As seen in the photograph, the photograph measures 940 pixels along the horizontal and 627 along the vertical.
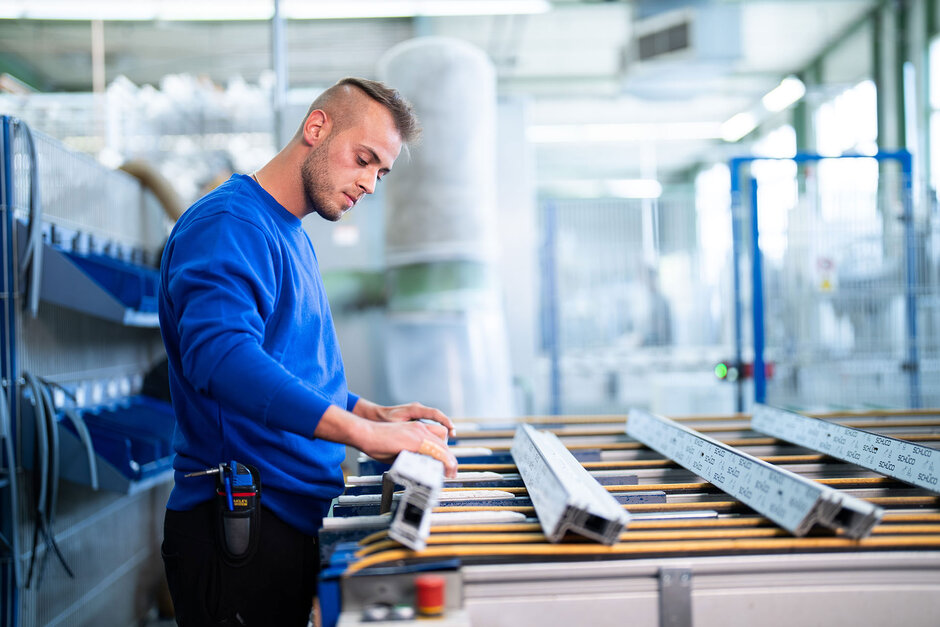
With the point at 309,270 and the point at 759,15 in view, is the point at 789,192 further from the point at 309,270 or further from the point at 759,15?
the point at 759,15

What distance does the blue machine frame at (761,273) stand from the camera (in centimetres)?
419

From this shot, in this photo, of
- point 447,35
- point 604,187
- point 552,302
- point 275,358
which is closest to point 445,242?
point 552,302

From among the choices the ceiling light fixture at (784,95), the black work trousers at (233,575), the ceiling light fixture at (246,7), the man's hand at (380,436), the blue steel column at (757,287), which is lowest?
the black work trousers at (233,575)


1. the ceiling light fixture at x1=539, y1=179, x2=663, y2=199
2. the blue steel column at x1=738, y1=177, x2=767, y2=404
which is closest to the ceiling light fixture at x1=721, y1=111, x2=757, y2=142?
the ceiling light fixture at x1=539, y1=179, x2=663, y2=199

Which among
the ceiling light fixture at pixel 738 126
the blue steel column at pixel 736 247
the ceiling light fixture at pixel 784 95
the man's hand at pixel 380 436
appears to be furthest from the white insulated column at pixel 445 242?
the ceiling light fixture at pixel 738 126

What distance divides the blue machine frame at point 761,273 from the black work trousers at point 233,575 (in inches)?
123

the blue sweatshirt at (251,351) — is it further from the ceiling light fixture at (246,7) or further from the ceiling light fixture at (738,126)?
the ceiling light fixture at (738,126)

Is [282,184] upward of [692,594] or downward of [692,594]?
upward

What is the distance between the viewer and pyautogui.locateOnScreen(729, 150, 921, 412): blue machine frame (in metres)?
4.19

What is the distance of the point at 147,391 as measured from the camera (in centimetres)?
382

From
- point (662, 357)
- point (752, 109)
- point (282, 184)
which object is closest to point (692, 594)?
point (282, 184)

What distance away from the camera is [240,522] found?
60.3 inches

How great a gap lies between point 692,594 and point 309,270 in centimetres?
102

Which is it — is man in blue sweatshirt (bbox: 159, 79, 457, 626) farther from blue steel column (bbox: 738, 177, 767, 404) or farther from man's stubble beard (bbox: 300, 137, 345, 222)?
blue steel column (bbox: 738, 177, 767, 404)
